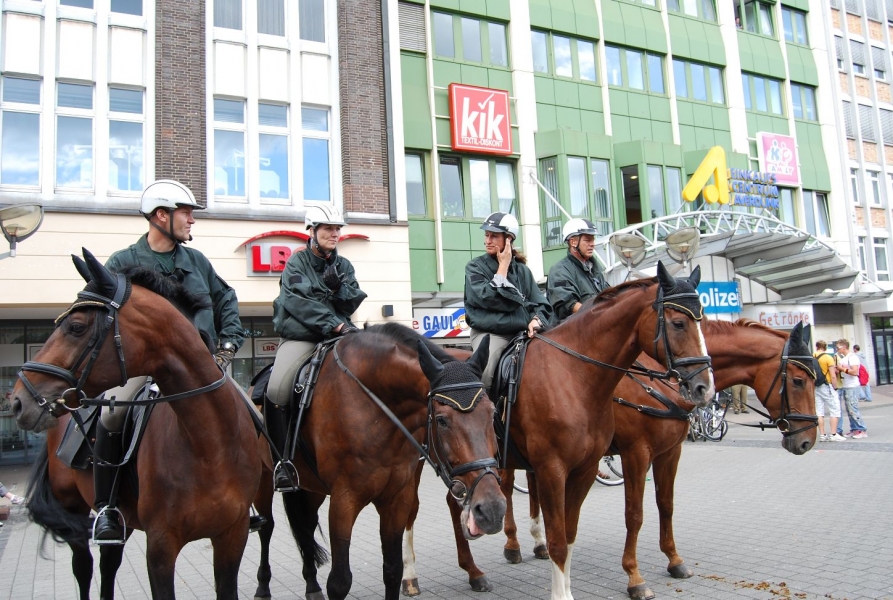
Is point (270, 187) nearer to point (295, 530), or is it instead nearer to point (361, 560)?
point (361, 560)

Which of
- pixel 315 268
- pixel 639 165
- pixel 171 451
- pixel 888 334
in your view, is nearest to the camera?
pixel 171 451

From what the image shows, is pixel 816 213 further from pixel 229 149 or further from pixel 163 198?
pixel 163 198

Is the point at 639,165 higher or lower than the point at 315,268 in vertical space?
higher

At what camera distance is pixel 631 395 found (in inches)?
250

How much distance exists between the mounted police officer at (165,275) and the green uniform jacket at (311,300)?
465mm

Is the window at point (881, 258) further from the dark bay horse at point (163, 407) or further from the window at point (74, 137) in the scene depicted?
the dark bay horse at point (163, 407)

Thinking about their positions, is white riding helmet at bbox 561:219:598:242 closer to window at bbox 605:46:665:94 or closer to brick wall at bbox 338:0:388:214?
brick wall at bbox 338:0:388:214

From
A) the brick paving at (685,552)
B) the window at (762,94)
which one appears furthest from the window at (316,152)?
the window at (762,94)

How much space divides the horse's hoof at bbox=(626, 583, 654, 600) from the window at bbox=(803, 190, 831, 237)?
96.9 feet

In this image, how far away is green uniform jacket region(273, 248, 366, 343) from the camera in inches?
212

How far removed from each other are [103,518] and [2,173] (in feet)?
44.5

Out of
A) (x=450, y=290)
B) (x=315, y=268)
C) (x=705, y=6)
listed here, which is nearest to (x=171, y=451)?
(x=315, y=268)

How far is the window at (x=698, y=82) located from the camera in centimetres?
2795

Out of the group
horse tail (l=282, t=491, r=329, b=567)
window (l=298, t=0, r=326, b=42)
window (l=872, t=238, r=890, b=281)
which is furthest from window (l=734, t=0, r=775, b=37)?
horse tail (l=282, t=491, r=329, b=567)
